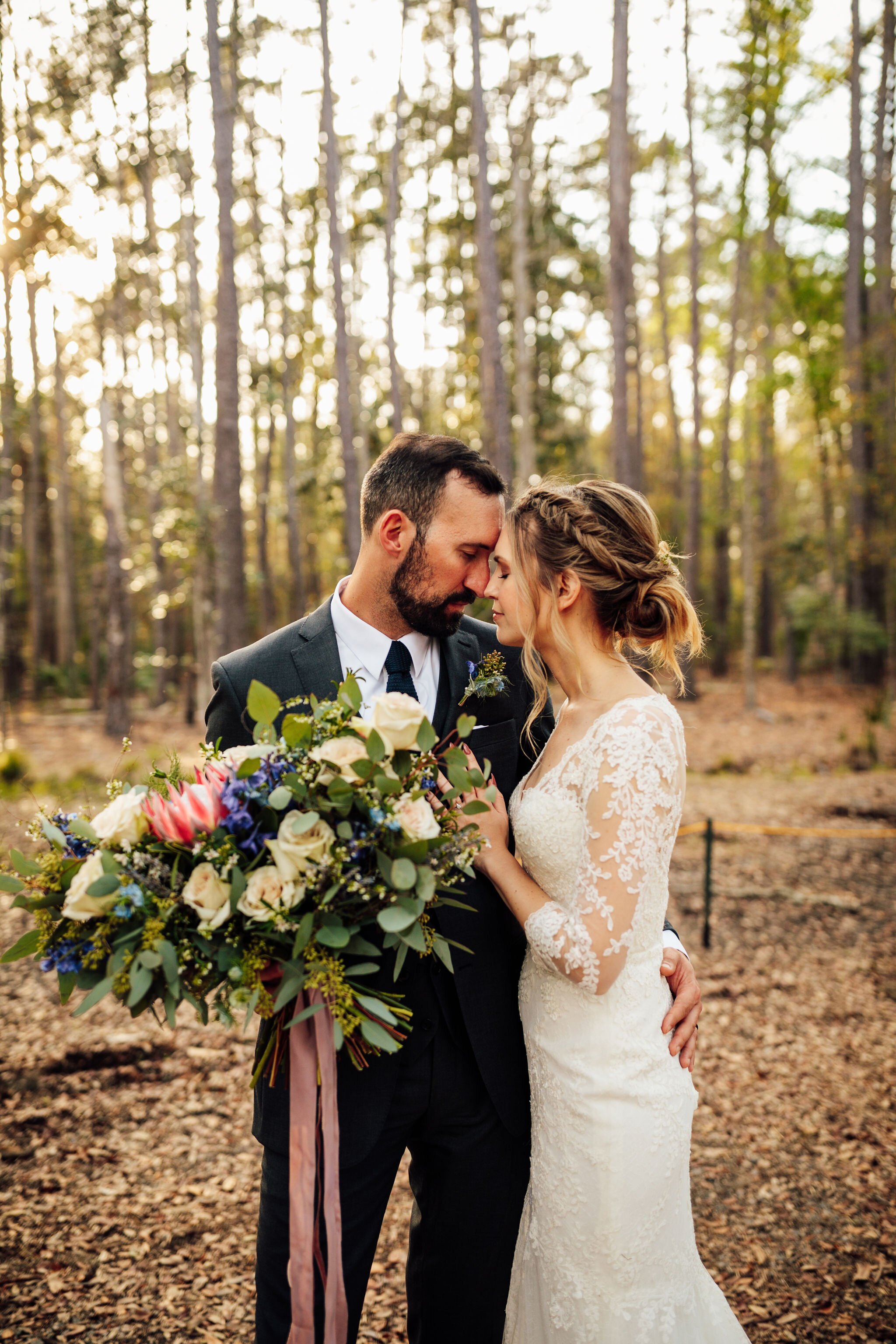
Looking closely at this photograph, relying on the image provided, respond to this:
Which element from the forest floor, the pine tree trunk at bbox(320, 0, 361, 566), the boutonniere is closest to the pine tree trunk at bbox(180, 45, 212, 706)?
the pine tree trunk at bbox(320, 0, 361, 566)

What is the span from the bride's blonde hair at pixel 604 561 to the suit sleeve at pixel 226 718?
795mm

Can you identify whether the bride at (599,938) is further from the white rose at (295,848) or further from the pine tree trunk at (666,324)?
the pine tree trunk at (666,324)

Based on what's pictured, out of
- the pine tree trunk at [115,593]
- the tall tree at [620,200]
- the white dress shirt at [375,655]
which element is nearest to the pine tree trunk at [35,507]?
the pine tree trunk at [115,593]

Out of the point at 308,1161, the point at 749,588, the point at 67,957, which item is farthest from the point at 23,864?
the point at 749,588

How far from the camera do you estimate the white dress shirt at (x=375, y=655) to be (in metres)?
2.39

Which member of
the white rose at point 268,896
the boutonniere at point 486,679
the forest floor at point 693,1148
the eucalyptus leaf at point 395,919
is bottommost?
the forest floor at point 693,1148

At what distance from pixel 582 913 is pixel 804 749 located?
11.5 m

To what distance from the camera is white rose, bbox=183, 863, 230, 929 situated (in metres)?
1.46

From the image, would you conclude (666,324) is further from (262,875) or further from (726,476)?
(262,875)

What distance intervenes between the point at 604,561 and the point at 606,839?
27.3 inches

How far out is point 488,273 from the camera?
9617mm

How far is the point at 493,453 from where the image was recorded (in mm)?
9844

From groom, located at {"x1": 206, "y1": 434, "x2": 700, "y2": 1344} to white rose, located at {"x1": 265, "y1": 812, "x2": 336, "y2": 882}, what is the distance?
66cm

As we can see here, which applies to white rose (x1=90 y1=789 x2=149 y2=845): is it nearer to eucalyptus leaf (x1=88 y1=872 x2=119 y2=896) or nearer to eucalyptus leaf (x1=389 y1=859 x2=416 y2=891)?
eucalyptus leaf (x1=88 y1=872 x2=119 y2=896)
